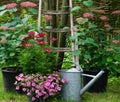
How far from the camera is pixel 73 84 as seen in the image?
3.74 meters

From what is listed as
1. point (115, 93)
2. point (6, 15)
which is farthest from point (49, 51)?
point (6, 15)

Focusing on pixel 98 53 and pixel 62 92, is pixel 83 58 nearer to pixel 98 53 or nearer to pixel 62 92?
pixel 98 53

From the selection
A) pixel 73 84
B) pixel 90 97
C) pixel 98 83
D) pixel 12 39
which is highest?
pixel 12 39

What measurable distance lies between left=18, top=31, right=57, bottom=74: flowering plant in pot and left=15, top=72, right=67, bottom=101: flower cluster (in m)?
0.09

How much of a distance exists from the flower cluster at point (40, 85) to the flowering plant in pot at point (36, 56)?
0.09 meters

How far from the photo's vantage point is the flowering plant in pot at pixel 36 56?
366 cm

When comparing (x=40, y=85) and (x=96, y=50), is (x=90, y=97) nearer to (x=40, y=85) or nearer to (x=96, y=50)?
(x=96, y=50)

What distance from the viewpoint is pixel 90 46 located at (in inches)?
170

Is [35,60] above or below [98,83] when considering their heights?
above

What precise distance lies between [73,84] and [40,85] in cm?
36

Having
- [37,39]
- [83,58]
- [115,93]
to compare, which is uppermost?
[37,39]

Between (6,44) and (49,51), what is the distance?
0.62 m

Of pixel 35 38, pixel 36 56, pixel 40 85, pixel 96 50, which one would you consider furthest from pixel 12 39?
pixel 96 50

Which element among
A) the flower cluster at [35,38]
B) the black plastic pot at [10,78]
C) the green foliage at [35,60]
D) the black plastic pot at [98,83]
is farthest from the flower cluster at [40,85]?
the black plastic pot at [98,83]
